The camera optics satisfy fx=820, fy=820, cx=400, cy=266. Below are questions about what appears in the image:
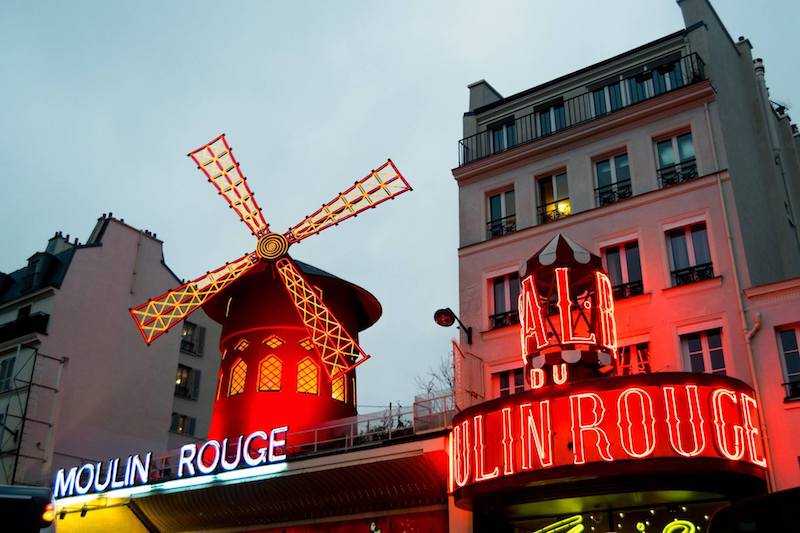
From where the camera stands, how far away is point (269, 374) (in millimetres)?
16047

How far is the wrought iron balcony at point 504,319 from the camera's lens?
40.6ft

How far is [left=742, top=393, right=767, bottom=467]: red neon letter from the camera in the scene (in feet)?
30.3

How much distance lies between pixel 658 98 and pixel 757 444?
5290mm

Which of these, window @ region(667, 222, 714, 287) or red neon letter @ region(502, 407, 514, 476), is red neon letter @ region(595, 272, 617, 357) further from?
red neon letter @ region(502, 407, 514, 476)

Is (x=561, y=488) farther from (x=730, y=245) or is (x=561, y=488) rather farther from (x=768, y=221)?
(x=768, y=221)

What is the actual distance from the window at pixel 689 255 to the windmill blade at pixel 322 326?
6275mm

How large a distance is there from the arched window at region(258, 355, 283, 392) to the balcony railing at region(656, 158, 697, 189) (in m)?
8.10

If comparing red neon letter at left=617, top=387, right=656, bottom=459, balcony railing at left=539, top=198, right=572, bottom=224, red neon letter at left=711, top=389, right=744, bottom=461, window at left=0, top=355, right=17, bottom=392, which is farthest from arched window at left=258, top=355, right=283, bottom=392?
red neon letter at left=711, top=389, right=744, bottom=461

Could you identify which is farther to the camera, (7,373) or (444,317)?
(7,373)

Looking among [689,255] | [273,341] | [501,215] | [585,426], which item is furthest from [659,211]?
[273,341]

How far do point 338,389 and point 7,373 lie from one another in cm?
859

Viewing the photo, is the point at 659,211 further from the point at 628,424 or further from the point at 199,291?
the point at 199,291

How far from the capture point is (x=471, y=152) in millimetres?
14281

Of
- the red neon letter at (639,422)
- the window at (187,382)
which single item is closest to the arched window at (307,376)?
the window at (187,382)
